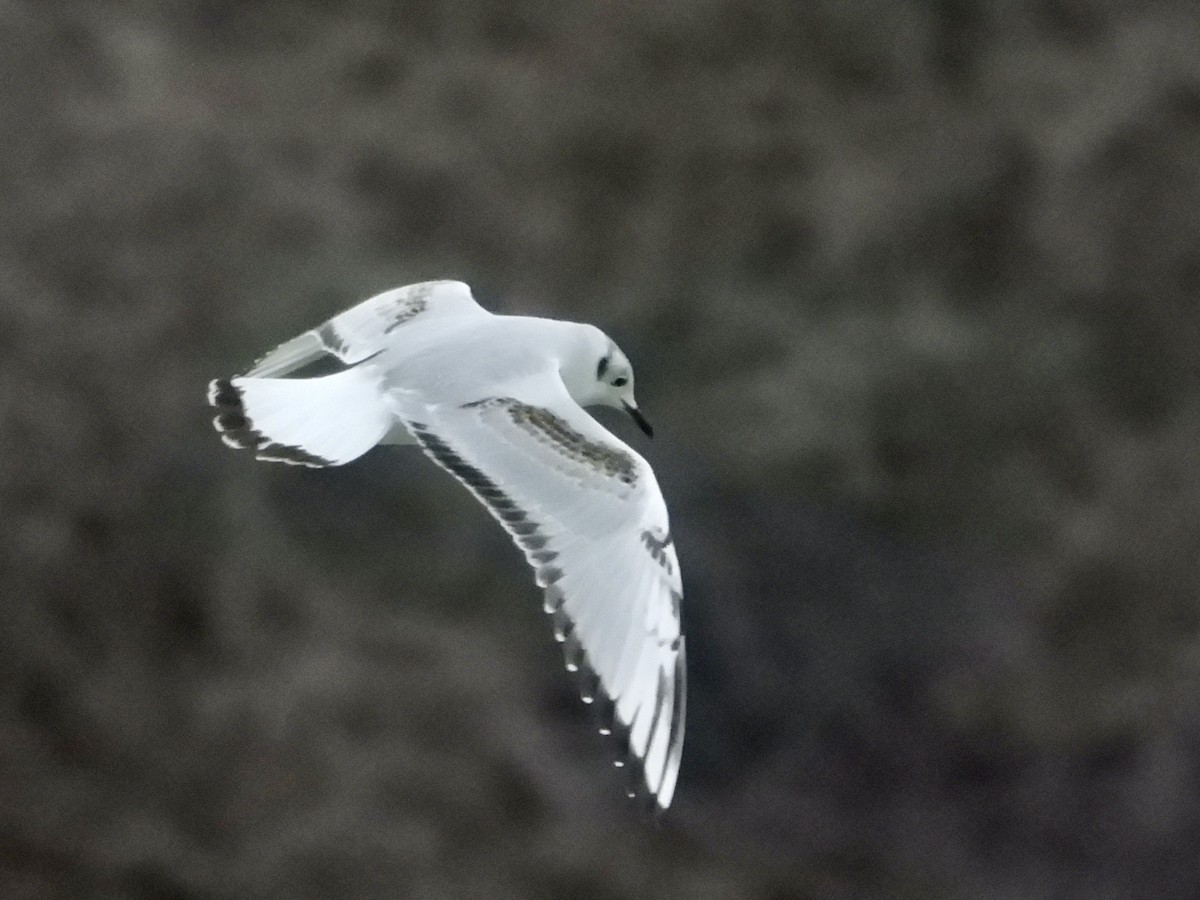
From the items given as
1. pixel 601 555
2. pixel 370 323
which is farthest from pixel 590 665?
pixel 370 323

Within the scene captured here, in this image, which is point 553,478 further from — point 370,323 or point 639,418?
point 370,323

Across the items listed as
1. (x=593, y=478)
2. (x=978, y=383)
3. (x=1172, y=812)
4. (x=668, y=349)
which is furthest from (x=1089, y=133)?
(x=593, y=478)

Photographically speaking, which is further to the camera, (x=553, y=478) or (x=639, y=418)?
(x=639, y=418)

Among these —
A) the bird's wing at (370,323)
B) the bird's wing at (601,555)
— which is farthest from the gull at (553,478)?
the bird's wing at (370,323)

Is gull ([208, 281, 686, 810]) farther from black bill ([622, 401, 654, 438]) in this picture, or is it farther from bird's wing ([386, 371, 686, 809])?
black bill ([622, 401, 654, 438])

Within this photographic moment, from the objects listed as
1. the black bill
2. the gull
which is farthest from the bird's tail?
the black bill

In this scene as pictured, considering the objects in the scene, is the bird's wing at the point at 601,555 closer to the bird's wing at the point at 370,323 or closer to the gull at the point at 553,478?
the gull at the point at 553,478

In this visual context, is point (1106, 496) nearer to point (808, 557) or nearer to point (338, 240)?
point (808, 557)
